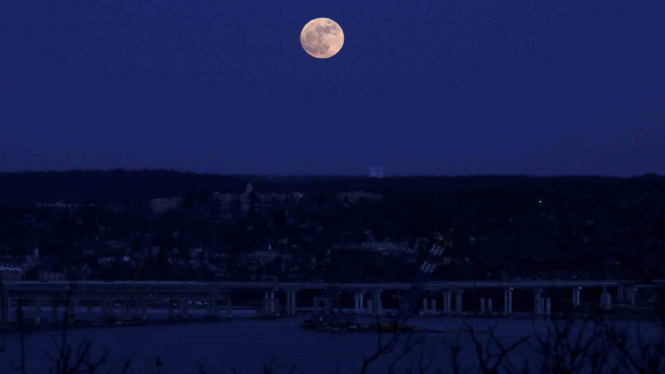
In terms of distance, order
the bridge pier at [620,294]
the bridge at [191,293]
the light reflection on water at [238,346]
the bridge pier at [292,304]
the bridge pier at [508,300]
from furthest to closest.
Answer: the bridge pier at [292,304], the bridge pier at [620,294], the bridge pier at [508,300], the bridge at [191,293], the light reflection on water at [238,346]

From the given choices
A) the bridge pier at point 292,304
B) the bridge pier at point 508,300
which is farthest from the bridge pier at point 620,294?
the bridge pier at point 292,304

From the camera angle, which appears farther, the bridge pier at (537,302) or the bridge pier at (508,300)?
the bridge pier at (508,300)

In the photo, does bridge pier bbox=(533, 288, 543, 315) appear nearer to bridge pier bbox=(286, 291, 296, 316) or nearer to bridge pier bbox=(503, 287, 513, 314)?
bridge pier bbox=(503, 287, 513, 314)

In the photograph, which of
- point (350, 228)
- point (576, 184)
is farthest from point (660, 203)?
point (350, 228)

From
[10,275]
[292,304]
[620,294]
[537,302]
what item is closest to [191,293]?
[292,304]

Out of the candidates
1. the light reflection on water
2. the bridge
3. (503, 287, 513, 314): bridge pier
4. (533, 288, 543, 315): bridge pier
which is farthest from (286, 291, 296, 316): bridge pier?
(533, 288, 543, 315): bridge pier

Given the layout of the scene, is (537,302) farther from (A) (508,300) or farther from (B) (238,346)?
(B) (238,346)

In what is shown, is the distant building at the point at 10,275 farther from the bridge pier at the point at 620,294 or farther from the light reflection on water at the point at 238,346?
the bridge pier at the point at 620,294

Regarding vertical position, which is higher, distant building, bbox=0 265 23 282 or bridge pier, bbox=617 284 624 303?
distant building, bbox=0 265 23 282

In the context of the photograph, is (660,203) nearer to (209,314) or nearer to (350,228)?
(350,228)

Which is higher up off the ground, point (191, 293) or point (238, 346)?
point (191, 293)

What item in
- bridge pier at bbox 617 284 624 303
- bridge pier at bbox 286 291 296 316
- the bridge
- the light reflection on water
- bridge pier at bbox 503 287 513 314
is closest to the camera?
the light reflection on water
